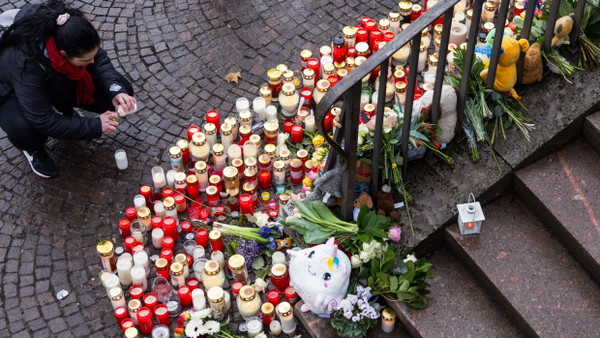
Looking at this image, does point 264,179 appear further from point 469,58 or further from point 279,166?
point 469,58

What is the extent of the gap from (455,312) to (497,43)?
5.31 ft

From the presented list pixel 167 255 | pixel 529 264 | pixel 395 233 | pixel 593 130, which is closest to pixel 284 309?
pixel 395 233

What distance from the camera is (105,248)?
4.95 m

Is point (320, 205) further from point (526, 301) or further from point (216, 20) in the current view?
point (216, 20)

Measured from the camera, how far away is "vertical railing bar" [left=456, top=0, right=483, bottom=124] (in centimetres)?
412

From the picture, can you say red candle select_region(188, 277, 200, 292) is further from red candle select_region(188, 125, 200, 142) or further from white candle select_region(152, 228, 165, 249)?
red candle select_region(188, 125, 200, 142)

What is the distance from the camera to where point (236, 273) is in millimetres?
4906

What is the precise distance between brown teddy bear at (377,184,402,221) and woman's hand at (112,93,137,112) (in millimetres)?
2159

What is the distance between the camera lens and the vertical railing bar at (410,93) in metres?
4.06

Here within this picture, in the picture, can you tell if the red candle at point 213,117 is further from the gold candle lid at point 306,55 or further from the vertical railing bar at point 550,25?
the vertical railing bar at point 550,25

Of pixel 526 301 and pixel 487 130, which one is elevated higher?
pixel 487 130

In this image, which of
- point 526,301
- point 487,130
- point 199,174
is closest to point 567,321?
point 526,301

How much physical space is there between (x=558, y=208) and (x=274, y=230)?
1.89 metres

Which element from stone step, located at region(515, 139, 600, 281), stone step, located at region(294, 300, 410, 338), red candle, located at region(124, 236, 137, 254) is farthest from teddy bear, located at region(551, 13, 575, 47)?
red candle, located at region(124, 236, 137, 254)
